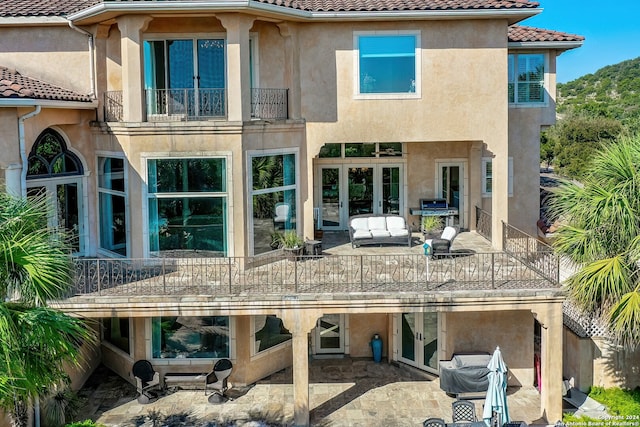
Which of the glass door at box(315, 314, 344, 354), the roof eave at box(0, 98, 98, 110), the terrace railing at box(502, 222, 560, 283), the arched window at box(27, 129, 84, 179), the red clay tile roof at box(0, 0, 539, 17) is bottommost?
the glass door at box(315, 314, 344, 354)

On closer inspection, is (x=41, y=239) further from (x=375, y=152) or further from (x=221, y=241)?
(x=375, y=152)

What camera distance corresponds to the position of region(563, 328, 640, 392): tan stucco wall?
17828 mm

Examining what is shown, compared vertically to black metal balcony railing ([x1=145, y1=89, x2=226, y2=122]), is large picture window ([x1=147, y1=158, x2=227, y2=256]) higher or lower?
lower

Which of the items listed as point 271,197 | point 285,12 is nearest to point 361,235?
point 271,197

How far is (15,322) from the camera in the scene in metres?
10.2

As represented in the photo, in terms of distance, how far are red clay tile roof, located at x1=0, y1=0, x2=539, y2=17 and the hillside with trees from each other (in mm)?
6540

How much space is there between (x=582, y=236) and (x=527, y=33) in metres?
11.4

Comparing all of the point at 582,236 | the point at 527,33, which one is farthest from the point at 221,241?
the point at 527,33

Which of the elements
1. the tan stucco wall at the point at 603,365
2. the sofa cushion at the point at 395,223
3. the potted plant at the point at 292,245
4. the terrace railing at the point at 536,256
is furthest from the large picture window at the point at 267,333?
the tan stucco wall at the point at 603,365

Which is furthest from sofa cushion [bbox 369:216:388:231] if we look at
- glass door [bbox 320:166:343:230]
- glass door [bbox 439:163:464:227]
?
glass door [bbox 439:163:464:227]

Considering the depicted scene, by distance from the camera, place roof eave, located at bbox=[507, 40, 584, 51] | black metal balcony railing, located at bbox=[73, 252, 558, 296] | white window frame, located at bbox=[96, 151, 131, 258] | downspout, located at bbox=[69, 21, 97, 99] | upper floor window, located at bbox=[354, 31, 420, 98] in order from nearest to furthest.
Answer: black metal balcony railing, located at bbox=[73, 252, 558, 296] → white window frame, located at bbox=[96, 151, 131, 258] → downspout, located at bbox=[69, 21, 97, 99] → upper floor window, located at bbox=[354, 31, 420, 98] → roof eave, located at bbox=[507, 40, 584, 51]

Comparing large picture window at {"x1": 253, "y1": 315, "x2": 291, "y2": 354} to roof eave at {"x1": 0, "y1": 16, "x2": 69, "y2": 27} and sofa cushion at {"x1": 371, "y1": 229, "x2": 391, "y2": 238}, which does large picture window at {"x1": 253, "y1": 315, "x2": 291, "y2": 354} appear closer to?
sofa cushion at {"x1": 371, "y1": 229, "x2": 391, "y2": 238}

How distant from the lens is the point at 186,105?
19.0 m

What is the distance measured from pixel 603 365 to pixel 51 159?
17326mm
